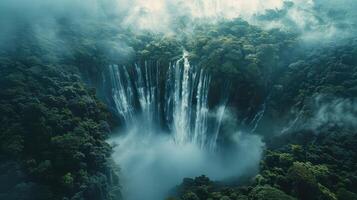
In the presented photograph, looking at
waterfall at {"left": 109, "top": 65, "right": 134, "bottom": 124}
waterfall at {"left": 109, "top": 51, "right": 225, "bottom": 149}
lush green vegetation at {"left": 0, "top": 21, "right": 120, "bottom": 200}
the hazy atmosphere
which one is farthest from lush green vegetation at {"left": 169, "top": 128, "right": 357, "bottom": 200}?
waterfall at {"left": 109, "top": 65, "right": 134, "bottom": 124}

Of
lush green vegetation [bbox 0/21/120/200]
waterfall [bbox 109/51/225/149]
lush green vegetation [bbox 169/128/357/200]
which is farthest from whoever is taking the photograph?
waterfall [bbox 109/51/225/149]

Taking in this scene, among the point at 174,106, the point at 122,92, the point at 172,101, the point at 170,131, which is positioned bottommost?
the point at 170,131

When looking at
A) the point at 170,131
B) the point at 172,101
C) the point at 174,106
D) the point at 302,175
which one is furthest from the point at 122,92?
the point at 302,175

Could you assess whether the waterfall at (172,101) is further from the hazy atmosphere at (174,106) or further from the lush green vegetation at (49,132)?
the lush green vegetation at (49,132)

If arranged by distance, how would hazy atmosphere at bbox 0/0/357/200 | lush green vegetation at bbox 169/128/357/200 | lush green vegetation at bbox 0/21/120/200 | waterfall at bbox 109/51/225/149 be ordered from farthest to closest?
waterfall at bbox 109/51/225/149 → hazy atmosphere at bbox 0/0/357/200 → lush green vegetation at bbox 169/128/357/200 → lush green vegetation at bbox 0/21/120/200

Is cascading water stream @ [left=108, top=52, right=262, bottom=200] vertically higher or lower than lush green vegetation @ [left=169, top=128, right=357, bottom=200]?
higher

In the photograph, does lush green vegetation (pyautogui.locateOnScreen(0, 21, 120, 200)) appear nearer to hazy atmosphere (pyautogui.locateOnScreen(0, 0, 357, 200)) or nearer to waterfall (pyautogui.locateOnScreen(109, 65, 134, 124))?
hazy atmosphere (pyautogui.locateOnScreen(0, 0, 357, 200))

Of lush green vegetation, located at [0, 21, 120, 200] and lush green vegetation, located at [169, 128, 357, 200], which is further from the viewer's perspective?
Result: lush green vegetation, located at [169, 128, 357, 200]

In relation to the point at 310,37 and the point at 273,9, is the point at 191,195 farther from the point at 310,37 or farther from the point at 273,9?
the point at 273,9

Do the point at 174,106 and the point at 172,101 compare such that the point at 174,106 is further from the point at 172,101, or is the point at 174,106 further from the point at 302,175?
the point at 302,175

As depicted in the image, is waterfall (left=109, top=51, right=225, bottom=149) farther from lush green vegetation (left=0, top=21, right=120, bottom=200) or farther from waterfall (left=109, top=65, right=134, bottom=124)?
lush green vegetation (left=0, top=21, right=120, bottom=200)
